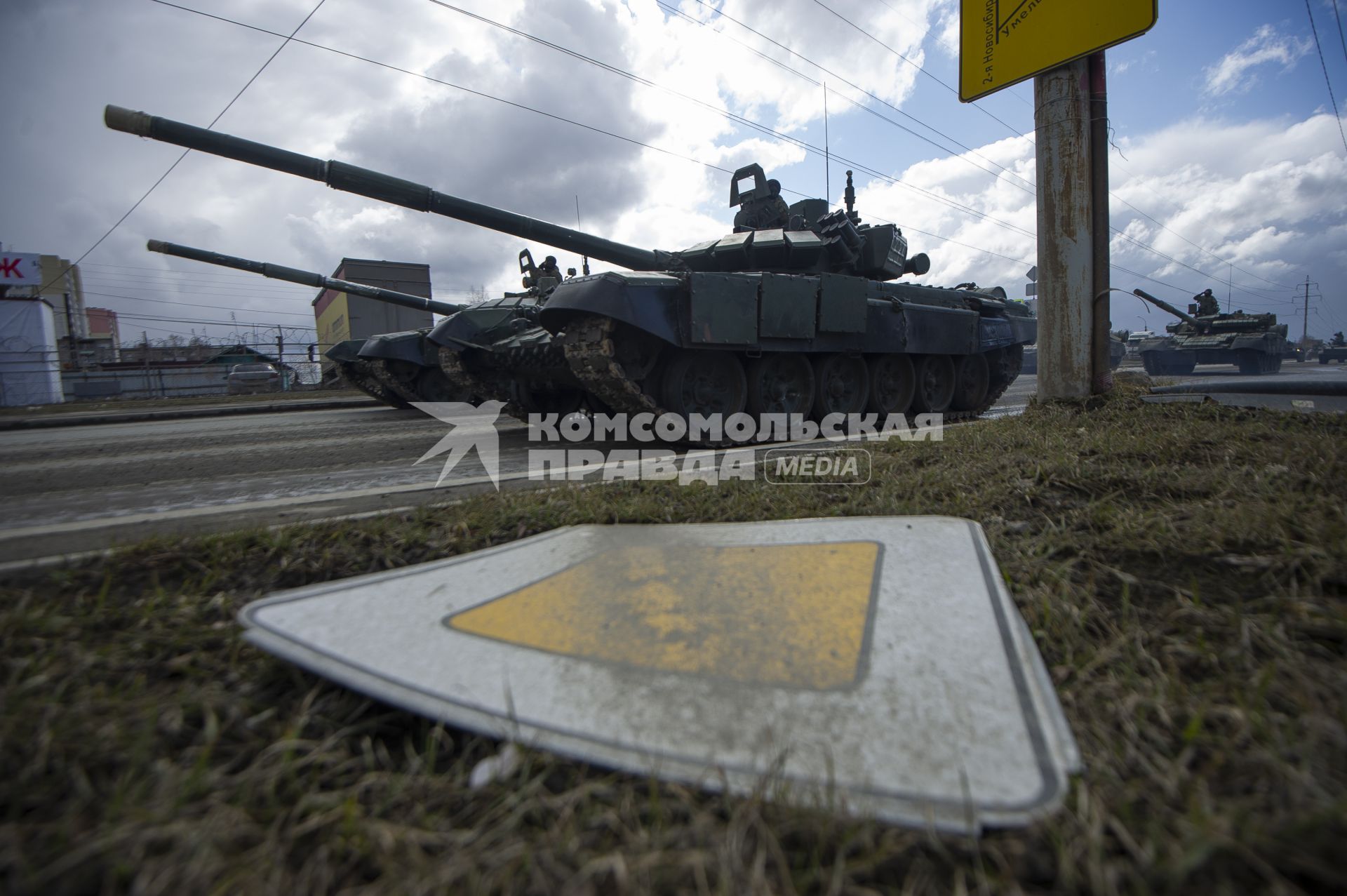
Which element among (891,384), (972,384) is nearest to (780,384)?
(891,384)

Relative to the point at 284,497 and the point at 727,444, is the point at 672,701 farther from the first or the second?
the point at 727,444

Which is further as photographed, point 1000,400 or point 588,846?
point 1000,400

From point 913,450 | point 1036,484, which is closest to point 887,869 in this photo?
point 1036,484

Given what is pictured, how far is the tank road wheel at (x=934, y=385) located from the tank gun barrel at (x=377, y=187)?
3.43 metres

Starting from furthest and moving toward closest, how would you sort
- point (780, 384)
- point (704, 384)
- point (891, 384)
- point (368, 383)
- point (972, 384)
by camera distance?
point (368, 383)
point (972, 384)
point (891, 384)
point (780, 384)
point (704, 384)

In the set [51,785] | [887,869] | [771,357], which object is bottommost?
[887,869]

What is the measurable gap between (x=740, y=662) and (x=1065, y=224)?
471cm

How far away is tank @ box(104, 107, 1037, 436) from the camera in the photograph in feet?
18.3

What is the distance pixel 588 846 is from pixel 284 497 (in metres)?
2.96

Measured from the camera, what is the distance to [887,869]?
0.88m

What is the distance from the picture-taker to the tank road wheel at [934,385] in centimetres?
816

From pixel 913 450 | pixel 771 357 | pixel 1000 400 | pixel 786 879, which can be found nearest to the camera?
pixel 786 879

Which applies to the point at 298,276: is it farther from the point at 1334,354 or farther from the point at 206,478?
the point at 1334,354

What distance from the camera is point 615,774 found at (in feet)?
3.51
